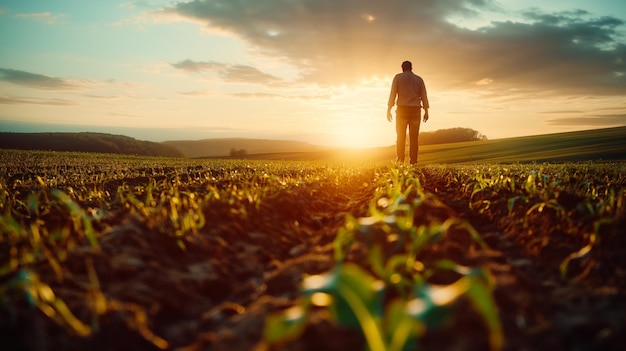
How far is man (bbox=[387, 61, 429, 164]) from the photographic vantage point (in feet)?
39.0

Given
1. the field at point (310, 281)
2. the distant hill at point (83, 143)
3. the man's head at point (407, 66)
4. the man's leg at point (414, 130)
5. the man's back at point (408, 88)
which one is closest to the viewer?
the field at point (310, 281)

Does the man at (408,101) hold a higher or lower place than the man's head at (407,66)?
lower

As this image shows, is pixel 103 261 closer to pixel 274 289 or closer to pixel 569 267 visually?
pixel 274 289

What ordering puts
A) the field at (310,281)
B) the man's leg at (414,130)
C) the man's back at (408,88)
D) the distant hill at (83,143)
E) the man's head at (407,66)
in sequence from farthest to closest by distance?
1. the distant hill at (83,143)
2. the man's leg at (414,130)
3. the man's head at (407,66)
4. the man's back at (408,88)
5. the field at (310,281)

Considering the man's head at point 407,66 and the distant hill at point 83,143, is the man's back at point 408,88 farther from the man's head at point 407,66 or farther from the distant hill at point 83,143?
the distant hill at point 83,143

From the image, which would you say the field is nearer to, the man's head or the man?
the man

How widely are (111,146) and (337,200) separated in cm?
6025

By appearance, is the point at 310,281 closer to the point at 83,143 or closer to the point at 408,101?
the point at 408,101

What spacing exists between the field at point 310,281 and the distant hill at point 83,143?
49.6 metres

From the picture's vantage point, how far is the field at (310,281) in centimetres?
181

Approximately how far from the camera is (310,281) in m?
1.68

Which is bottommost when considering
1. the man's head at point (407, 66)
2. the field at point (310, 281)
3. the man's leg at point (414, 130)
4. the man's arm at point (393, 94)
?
the field at point (310, 281)

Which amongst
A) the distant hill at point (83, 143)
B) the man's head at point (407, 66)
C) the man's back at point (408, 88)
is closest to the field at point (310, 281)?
the man's back at point (408, 88)

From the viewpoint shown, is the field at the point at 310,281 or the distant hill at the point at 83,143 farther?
the distant hill at the point at 83,143
